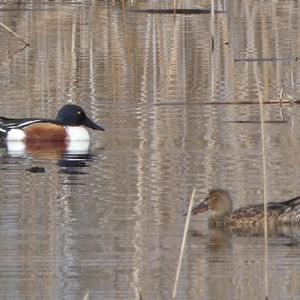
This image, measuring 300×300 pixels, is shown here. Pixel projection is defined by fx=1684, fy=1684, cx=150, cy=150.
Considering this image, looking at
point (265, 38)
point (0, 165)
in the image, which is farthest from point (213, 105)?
point (265, 38)

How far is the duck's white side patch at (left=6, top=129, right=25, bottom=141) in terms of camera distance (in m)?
14.0

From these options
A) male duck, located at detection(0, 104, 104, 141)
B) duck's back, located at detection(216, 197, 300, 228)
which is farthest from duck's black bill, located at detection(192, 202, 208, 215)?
male duck, located at detection(0, 104, 104, 141)

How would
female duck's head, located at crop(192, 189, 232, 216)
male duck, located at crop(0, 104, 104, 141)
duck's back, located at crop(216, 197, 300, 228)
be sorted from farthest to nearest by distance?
male duck, located at crop(0, 104, 104, 141) → female duck's head, located at crop(192, 189, 232, 216) → duck's back, located at crop(216, 197, 300, 228)

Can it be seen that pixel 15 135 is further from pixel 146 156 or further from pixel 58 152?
pixel 146 156

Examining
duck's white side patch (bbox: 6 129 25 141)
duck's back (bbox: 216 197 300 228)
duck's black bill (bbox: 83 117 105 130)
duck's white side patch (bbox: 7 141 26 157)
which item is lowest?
duck's back (bbox: 216 197 300 228)

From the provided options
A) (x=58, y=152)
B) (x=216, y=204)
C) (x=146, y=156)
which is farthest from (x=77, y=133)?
(x=216, y=204)

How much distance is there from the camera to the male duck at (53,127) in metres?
13.9

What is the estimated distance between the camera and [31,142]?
1420 cm

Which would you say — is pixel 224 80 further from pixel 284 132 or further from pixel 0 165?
pixel 0 165

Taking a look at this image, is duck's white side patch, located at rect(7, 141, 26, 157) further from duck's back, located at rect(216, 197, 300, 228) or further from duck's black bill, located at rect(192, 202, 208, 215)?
duck's back, located at rect(216, 197, 300, 228)

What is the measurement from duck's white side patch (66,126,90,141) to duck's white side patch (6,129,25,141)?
1.30 feet

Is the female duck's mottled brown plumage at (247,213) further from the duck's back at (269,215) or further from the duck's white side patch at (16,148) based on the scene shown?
the duck's white side patch at (16,148)

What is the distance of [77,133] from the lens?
14.1m

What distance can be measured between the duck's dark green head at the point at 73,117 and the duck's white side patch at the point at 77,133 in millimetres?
40
